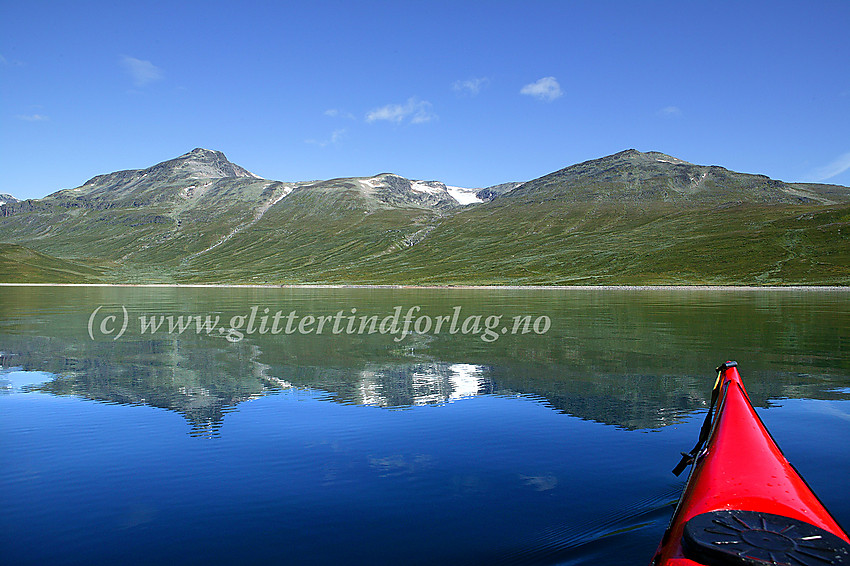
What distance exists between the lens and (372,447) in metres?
15.8

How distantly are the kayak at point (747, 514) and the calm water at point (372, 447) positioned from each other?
1.76 metres

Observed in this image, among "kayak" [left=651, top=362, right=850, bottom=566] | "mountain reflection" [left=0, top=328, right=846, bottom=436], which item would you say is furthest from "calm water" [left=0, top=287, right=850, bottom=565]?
"kayak" [left=651, top=362, right=850, bottom=566]

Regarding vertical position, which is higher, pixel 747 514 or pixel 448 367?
pixel 747 514

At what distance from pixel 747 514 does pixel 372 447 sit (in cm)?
990

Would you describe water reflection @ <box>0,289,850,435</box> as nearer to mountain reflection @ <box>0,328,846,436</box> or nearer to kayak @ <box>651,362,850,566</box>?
mountain reflection @ <box>0,328,846,436</box>

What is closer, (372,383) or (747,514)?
(747,514)

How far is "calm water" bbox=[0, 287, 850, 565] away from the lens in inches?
403

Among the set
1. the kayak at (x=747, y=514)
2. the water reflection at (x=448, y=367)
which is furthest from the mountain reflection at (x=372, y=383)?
the kayak at (x=747, y=514)

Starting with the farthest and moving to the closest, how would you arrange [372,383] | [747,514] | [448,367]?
[448,367], [372,383], [747,514]

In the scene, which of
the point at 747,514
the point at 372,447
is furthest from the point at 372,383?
the point at 747,514

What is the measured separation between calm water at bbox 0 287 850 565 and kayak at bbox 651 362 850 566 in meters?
1.76

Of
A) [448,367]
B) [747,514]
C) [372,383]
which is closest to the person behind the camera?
[747,514]

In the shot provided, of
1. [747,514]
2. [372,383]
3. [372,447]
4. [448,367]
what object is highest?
[747,514]

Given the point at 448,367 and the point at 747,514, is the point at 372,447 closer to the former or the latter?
the point at 747,514
